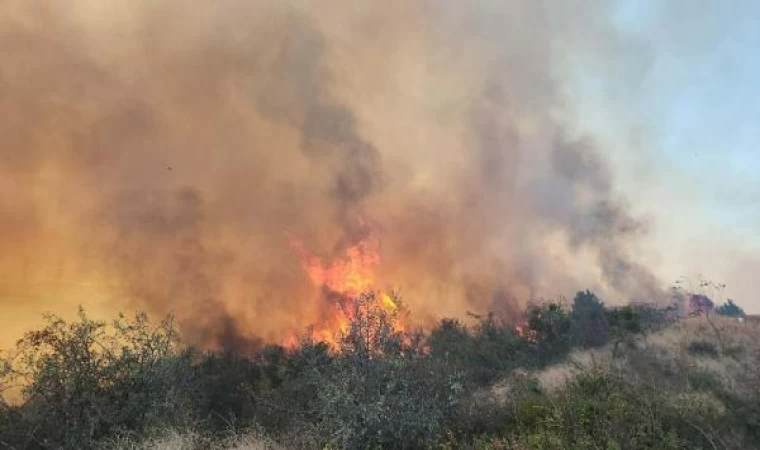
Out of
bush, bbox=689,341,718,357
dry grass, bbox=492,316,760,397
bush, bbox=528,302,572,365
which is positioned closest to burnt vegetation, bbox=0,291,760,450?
dry grass, bbox=492,316,760,397

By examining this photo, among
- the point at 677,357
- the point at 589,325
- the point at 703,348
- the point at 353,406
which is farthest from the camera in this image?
the point at 589,325

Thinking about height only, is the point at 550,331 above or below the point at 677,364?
above

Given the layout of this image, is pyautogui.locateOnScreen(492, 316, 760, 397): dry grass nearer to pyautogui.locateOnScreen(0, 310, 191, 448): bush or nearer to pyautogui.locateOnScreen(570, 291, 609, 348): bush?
pyautogui.locateOnScreen(570, 291, 609, 348): bush

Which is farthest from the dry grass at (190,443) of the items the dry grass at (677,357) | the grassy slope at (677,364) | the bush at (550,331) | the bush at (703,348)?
the bush at (703,348)

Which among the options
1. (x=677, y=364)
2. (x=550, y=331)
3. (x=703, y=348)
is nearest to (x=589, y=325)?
(x=550, y=331)

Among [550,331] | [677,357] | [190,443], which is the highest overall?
[550,331]

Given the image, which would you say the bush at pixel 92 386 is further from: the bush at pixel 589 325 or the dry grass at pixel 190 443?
the bush at pixel 589 325

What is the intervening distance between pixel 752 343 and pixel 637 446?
48.7m

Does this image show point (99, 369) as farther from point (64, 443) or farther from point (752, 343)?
point (752, 343)

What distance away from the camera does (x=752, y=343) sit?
52.9m

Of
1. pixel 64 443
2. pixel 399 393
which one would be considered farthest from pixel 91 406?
pixel 399 393

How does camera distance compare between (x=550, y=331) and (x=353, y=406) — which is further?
(x=550, y=331)

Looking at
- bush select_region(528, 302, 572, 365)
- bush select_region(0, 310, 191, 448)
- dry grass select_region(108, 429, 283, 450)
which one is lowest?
dry grass select_region(108, 429, 283, 450)

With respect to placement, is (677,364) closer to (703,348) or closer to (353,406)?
(703,348)
